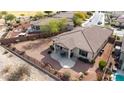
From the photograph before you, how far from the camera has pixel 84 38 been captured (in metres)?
7.09

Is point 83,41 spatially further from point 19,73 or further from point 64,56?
point 19,73

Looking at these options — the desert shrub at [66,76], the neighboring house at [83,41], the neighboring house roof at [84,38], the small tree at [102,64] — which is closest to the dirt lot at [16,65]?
the desert shrub at [66,76]

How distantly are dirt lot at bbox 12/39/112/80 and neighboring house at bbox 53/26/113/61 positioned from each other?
0.29 metres

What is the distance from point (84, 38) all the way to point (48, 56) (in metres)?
1.65

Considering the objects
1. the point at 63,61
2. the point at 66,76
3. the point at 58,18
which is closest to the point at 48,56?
the point at 63,61

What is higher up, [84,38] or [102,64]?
[84,38]

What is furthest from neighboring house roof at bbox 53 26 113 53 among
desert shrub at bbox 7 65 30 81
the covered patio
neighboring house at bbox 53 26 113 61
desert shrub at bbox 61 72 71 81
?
desert shrub at bbox 7 65 30 81

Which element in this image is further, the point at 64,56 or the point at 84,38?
the point at 84,38

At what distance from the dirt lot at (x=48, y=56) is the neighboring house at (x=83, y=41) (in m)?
0.29

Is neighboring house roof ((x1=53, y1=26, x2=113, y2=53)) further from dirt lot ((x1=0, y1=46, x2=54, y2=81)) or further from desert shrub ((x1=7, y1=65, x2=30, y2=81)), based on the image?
desert shrub ((x1=7, y1=65, x2=30, y2=81))

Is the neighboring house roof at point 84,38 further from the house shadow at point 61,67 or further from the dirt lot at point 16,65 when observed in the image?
the dirt lot at point 16,65

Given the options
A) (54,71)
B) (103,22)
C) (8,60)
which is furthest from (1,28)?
(103,22)

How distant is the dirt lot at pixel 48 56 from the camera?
19.8 feet
